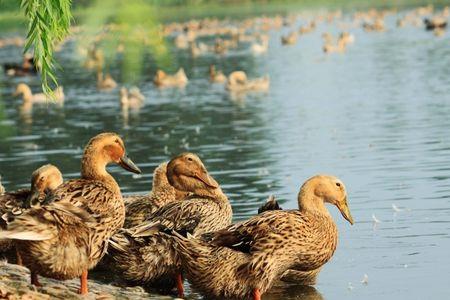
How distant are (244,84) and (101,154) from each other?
29.7 meters

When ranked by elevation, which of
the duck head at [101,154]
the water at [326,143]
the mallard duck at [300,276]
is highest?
the duck head at [101,154]

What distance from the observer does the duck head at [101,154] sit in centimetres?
1106

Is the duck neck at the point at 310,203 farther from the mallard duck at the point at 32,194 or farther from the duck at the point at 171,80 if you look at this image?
the duck at the point at 171,80

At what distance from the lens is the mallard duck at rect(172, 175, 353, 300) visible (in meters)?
10.4

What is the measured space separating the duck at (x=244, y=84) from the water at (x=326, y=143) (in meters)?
0.44

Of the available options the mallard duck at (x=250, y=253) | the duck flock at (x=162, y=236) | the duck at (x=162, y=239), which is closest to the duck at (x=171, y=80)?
the duck at (x=162, y=239)

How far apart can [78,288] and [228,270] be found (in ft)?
4.40

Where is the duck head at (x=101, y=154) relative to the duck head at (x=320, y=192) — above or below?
above

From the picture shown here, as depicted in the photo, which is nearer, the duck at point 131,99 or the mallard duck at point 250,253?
the mallard duck at point 250,253

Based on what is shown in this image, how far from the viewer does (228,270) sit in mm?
10484

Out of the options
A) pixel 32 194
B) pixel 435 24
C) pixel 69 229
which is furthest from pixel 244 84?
pixel 69 229

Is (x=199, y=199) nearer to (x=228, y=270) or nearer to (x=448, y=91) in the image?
(x=228, y=270)

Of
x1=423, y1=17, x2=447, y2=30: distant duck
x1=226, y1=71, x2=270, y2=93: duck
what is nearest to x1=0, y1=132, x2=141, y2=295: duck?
x1=226, y1=71, x2=270, y2=93: duck

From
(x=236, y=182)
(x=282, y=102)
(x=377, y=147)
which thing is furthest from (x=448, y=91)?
(x=236, y=182)
